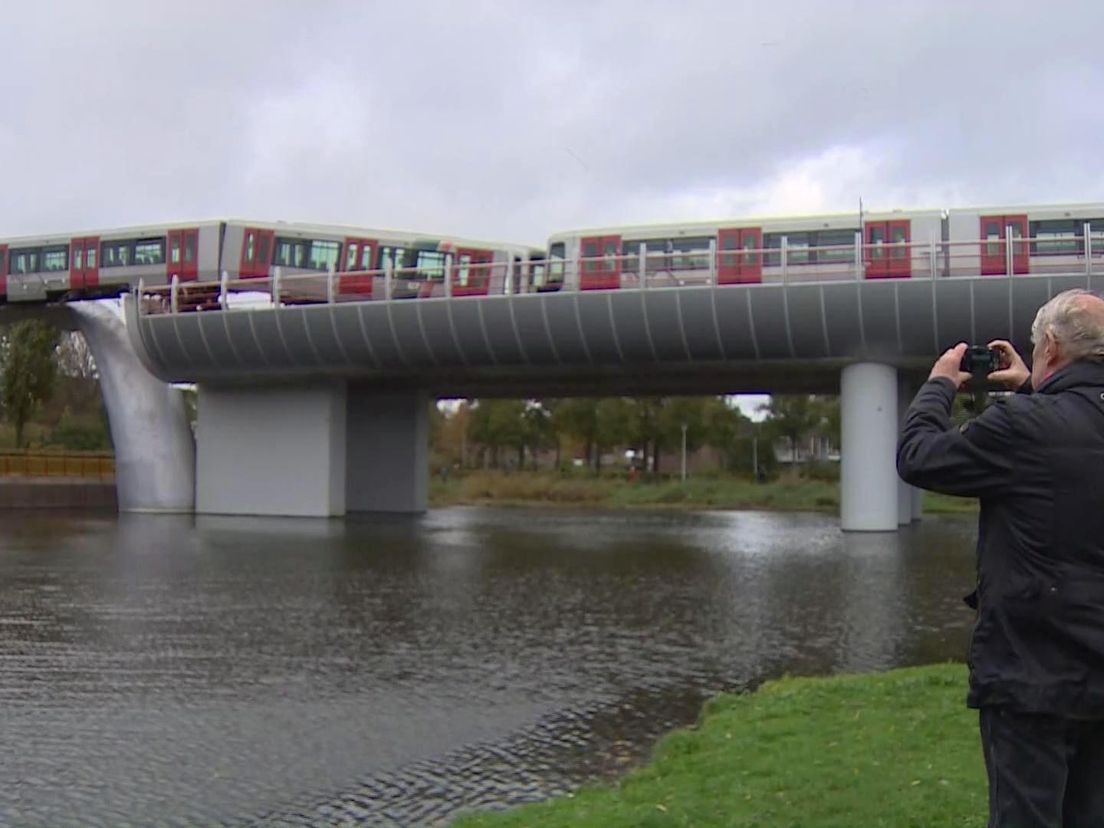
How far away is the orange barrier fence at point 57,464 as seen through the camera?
38156 millimetres

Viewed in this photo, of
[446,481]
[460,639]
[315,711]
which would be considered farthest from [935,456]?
[446,481]

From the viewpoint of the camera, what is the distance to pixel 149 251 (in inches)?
1312

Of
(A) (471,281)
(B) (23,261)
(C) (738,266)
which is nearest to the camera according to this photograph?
(C) (738,266)

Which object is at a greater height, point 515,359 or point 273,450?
point 515,359

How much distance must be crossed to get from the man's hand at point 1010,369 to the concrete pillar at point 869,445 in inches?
949

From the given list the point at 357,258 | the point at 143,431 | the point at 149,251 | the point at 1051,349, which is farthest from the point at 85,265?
the point at 1051,349

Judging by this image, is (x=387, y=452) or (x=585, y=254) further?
(x=387, y=452)

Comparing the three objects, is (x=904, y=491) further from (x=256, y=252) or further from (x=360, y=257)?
(x=256, y=252)

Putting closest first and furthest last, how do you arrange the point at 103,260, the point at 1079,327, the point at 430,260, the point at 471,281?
the point at 1079,327 → the point at 471,281 → the point at 430,260 → the point at 103,260

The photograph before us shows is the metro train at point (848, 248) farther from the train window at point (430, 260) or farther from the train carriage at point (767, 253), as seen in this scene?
the train window at point (430, 260)

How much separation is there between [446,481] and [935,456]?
179 feet

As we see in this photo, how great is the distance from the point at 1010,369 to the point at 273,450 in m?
31.0

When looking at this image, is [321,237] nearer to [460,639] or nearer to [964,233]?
[964,233]

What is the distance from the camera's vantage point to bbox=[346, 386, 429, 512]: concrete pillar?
36.3 meters
